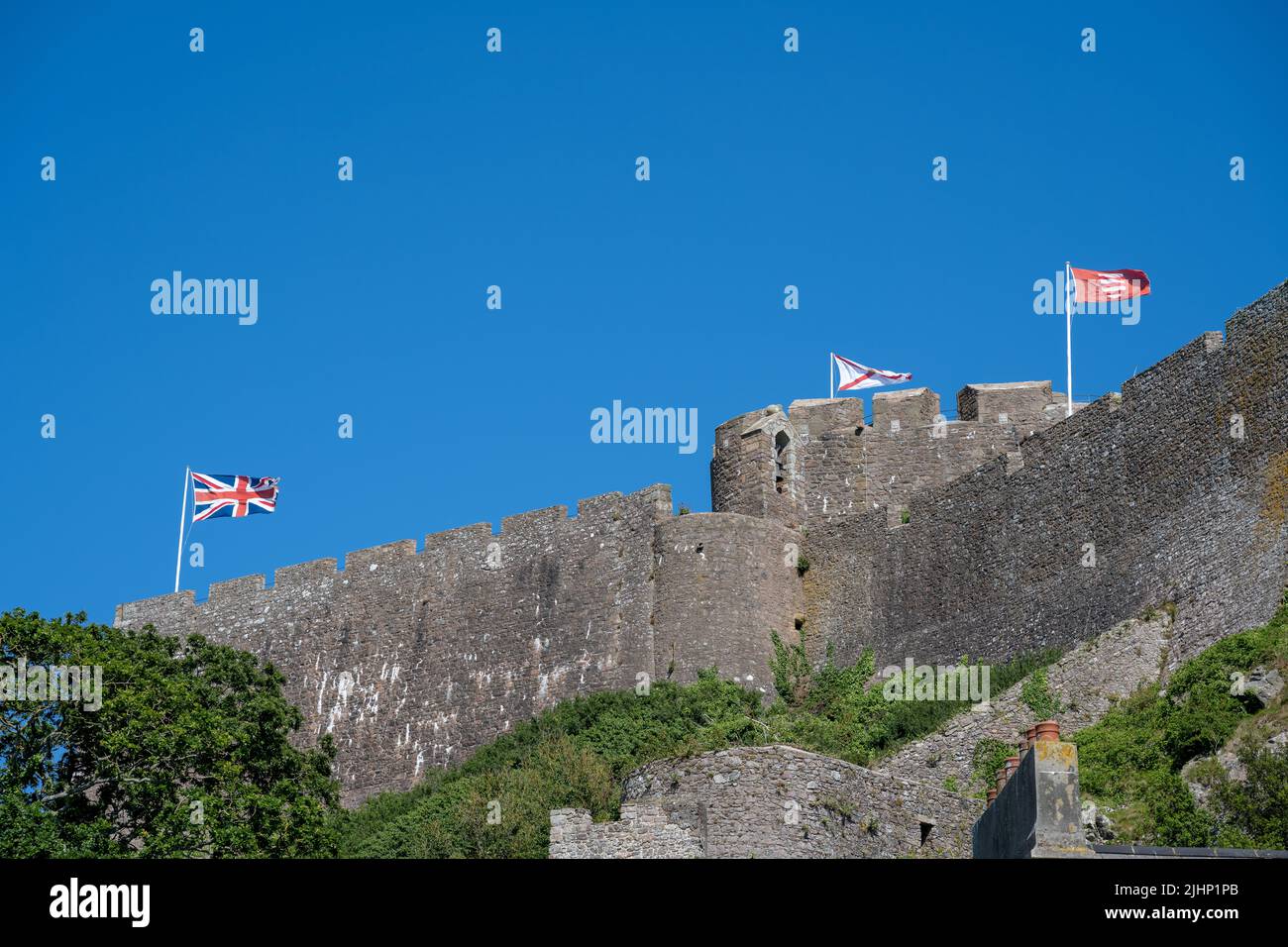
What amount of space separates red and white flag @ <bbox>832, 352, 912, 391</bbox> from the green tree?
17.8 metres

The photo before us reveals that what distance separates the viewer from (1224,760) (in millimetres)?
24359

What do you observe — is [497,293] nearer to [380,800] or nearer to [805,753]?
[380,800]

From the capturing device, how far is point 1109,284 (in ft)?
120

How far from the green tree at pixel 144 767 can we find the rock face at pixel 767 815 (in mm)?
8010

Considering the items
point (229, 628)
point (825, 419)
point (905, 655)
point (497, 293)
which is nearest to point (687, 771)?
point (905, 655)

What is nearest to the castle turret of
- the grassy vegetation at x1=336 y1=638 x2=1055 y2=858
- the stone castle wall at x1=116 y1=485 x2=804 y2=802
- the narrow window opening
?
the narrow window opening

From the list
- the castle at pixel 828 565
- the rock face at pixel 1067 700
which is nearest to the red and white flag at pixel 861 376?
the castle at pixel 828 565

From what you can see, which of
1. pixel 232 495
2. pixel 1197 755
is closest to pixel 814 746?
pixel 1197 755

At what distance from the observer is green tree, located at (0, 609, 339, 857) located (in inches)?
1025

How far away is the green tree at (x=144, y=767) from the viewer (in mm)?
26031

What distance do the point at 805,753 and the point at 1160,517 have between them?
46.5 feet

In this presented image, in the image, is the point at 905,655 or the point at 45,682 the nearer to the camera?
the point at 45,682

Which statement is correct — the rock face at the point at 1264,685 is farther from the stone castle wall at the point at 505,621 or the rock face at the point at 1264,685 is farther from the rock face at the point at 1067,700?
the stone castle wall at the point at 505,621
